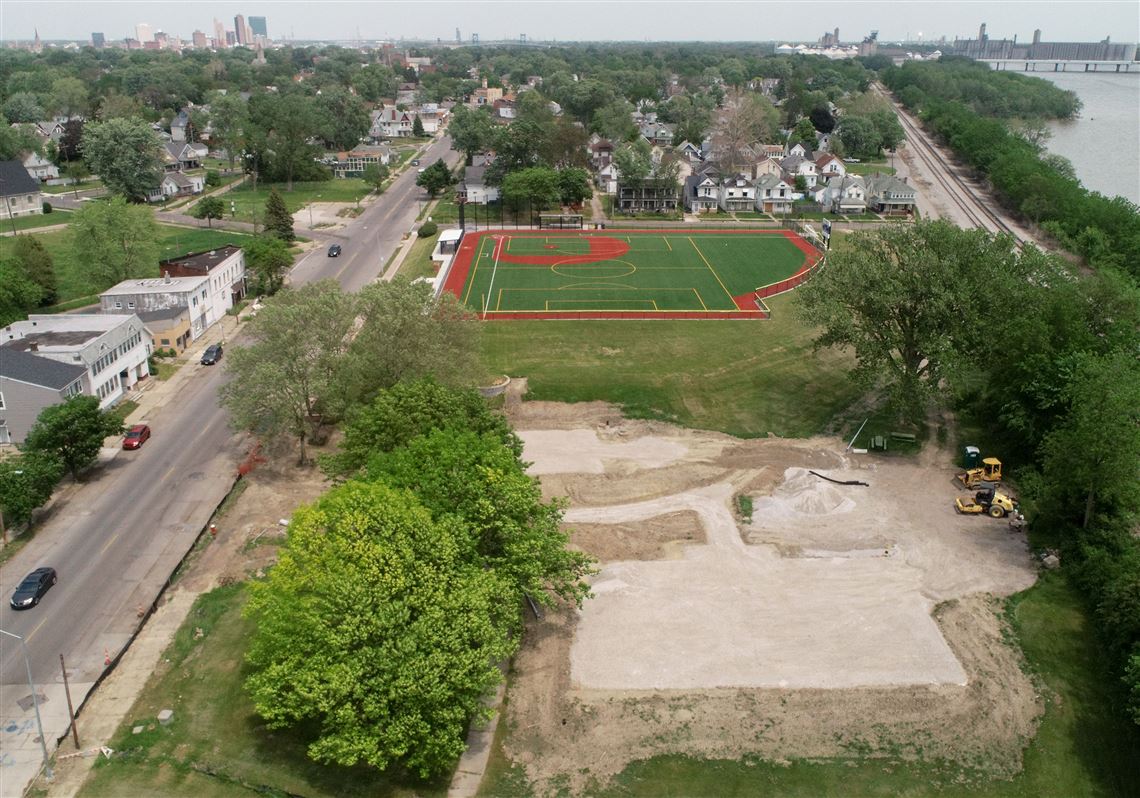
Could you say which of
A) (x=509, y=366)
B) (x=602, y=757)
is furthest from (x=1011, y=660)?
(x=509, y=366)

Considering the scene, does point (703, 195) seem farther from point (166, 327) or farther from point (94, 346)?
point (94, 346)

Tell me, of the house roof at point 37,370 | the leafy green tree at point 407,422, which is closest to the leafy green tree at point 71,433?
the house roof at point 37,370

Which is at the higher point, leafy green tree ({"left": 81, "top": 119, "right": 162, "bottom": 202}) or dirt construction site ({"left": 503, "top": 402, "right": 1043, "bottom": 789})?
leafy green tree ({"left": 81, "top": 119, "right": 162, "bottom": 202})

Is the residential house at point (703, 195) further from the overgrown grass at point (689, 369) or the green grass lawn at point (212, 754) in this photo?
the green grass lawn at point (212, 754)

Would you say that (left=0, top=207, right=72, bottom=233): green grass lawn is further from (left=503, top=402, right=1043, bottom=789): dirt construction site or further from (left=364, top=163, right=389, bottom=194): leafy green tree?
(left=503, top=402, right=1043, bottom=789): dirt construction site

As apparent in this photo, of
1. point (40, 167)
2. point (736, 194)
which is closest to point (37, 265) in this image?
point (40, 167)

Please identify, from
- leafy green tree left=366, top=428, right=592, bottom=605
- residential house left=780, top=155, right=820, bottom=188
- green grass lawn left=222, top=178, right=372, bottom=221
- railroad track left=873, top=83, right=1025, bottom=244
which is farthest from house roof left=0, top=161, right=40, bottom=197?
railroad track left=873, top=83, right=1025, bottom=244

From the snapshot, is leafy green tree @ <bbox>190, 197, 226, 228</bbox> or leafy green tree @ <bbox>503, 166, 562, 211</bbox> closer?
leafy green tree @ <bbox>190, 197, 226, 228</bbox>
